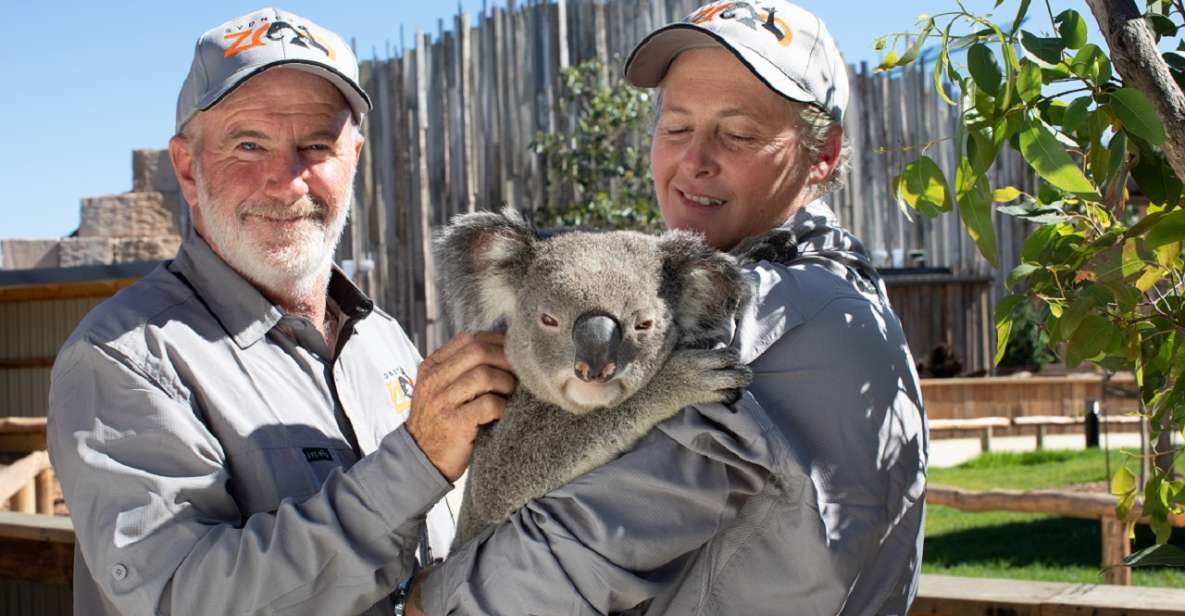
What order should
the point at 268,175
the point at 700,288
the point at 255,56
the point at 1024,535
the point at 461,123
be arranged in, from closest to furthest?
the point at 700,288 → the point at 255,56 → the point at 268,175 → the point at 1024,535 → the point at 461,123

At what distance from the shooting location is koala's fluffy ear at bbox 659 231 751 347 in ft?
5.80

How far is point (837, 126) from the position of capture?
6.94 ft

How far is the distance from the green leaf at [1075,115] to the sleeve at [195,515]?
114 centimetres

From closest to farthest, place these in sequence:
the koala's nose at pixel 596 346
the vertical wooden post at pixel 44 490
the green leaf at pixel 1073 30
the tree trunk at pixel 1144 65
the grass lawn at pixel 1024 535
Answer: the tree trunk at pixel 1144 65 → the green leaf at pixel 1073 30 → the koala's nose at pixel 596 346 → the vertical wooden post at pixel 44 490 → the grass lawn at pixel 1024 535

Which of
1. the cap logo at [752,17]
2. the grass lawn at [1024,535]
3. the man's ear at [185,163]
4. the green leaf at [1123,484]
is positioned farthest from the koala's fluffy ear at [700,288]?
the grass lawn at [1024,535]

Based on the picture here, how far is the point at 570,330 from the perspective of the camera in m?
1.81

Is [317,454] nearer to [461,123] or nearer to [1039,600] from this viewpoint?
[1039,600]

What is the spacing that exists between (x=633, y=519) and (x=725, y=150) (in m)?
0.73

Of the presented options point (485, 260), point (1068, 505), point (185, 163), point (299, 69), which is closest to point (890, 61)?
point (485, 260)

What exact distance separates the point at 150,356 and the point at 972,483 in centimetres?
779

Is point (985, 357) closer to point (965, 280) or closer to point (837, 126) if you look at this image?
point (965, 280)

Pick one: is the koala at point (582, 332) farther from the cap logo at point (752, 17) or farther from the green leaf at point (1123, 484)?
the green leaf at point (1123, 484)

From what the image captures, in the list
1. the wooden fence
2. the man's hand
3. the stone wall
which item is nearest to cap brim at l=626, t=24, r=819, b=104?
the man's hand

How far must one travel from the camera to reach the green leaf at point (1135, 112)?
4.86 ft
